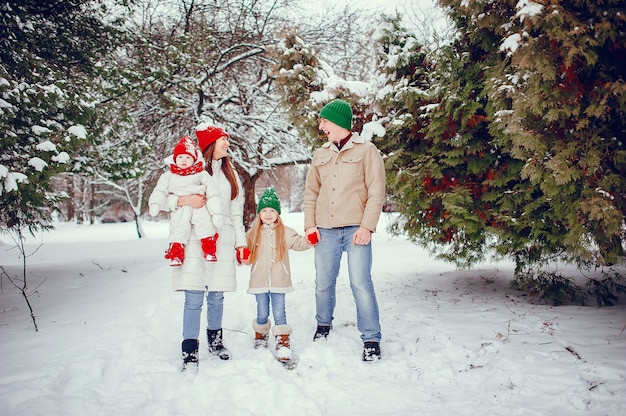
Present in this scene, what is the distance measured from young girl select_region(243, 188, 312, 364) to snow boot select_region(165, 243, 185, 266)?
1.68ft

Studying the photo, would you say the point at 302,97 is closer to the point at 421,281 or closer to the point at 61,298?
the point at 421,281

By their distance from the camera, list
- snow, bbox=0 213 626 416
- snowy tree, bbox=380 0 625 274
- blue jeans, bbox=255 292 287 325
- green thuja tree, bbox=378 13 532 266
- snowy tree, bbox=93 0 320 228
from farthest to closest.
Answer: snowy tree, bbox=93 0 320 228
green thuja tree, bbox=378 13 532 266
blue jeans, bbox=255 292 287 325
snowy tree, bbox=380 0 625 274
snow, bbox=0 213 626 416

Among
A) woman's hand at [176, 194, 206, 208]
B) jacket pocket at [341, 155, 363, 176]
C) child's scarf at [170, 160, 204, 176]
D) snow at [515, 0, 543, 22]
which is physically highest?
snow at [515, 0, 543, 22]

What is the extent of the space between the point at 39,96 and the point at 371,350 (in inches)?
177

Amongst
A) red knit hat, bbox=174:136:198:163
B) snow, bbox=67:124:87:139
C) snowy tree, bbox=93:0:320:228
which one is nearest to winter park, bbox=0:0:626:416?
red knit hat, bbox=174:136:198:163

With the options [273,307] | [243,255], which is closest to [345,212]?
[243,255]

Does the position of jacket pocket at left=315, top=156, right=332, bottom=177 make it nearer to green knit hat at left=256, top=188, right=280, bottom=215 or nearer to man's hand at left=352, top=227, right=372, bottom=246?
green knit hat at left=256, top=188, right=280, bottom=215

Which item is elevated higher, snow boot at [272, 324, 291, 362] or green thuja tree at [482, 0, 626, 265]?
green thuja tree at [482, 0, 626, 265]

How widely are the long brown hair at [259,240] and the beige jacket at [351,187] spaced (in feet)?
0.91

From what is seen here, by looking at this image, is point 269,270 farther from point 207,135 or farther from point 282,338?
point 207,135

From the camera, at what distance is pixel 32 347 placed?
10.5ft

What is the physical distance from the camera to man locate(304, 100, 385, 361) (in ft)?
10.2

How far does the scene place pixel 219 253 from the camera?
3080 mm

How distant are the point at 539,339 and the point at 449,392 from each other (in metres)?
1.24
